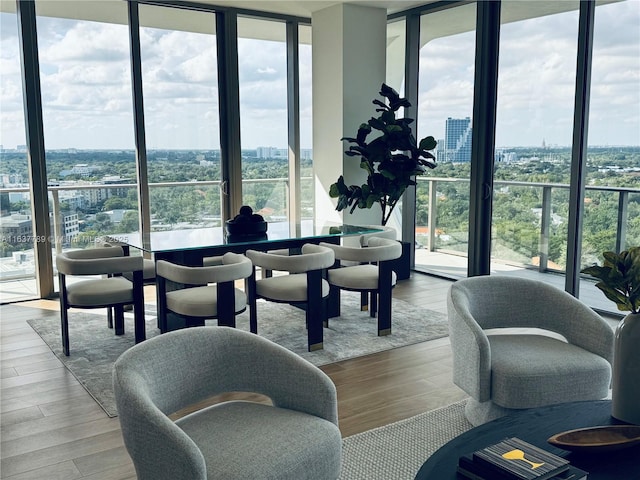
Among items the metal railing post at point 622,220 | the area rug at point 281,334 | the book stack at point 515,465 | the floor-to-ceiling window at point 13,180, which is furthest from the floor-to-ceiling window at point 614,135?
the floor-to-ceiling window at point 13,180

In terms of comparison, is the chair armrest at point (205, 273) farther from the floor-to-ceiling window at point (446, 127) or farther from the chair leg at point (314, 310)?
the floor-to-ceiling window at point (446, 127)

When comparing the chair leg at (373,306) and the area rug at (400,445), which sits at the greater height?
the chair leg at (373,306)

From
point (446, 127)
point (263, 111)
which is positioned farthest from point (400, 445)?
point (263, 111)

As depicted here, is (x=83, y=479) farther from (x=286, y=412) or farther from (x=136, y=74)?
(x=136, y=74)

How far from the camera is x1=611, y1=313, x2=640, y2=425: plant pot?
1936 mm

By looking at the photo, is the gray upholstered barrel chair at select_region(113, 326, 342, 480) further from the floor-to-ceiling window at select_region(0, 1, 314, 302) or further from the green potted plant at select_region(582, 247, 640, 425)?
the floor-to-ceiling window at select_region(0, 1, 314, 302)

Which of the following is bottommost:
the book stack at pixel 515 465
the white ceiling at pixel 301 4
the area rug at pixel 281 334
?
the area rug at pixel 281 334

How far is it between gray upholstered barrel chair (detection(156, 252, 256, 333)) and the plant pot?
2.29 meters

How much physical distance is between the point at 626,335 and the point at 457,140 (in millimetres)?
4423

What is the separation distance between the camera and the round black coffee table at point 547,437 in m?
1.69

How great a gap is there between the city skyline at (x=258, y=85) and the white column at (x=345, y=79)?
0.37 m

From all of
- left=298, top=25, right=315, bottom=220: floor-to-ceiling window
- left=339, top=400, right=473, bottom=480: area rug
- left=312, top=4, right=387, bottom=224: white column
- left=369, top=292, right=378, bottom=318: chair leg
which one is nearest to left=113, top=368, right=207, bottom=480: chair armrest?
left=339, top=400, right=473, bottom=480: area rug

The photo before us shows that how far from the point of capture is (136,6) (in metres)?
5.90

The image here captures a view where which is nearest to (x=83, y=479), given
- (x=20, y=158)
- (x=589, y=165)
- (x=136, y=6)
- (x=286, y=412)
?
(x=286, y=412)
